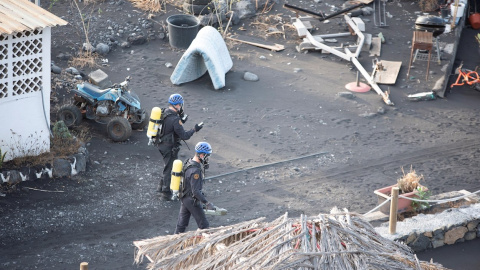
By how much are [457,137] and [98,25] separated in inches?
360

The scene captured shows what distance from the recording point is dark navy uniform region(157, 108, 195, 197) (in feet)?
34.7

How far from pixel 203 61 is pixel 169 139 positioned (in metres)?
4.72

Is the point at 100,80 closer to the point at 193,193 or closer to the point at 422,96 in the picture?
the point at 193,193

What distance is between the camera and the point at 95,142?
12.5 m

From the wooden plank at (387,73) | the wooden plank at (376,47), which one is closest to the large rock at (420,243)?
the wooden plank at (387,73)

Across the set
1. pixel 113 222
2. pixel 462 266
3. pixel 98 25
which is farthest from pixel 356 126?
pixel 98 25

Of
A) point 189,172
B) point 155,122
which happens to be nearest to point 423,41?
point 155,122

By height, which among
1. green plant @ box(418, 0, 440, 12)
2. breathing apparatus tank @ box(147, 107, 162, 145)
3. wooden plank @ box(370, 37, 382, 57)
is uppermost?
breathing apparatus tank @ box(147, 107, 162, 145)

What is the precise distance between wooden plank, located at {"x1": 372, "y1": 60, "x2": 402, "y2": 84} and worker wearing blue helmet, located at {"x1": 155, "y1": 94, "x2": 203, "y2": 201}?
228 inches

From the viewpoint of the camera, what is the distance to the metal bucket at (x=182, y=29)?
16.4 m

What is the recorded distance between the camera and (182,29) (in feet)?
53.7

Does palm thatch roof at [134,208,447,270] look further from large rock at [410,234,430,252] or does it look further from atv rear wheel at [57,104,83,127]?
atv rear wheel at [57,104,83,127]

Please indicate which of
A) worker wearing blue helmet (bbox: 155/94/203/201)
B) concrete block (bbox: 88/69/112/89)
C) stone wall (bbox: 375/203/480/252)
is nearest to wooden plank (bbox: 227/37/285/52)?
concrete block (bbox: 88/69/112/89)

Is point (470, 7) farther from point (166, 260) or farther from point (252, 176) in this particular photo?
point (166, 260)
